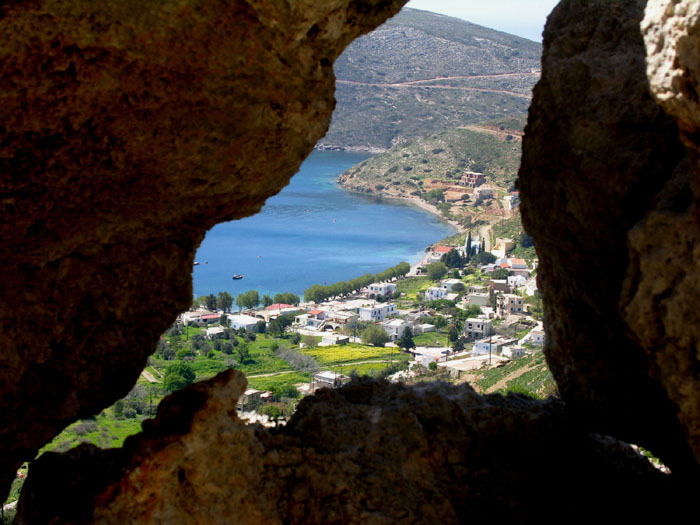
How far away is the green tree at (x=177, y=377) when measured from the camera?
36.3 m

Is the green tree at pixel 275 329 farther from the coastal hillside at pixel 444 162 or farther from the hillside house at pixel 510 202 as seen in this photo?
the coastal hillside at pixel 444 162

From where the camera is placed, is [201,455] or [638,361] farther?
[638,361]

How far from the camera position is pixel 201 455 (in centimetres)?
508

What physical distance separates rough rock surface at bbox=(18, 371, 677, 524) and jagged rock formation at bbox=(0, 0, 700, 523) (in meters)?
0.02

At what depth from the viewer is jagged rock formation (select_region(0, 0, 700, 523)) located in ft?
15.5

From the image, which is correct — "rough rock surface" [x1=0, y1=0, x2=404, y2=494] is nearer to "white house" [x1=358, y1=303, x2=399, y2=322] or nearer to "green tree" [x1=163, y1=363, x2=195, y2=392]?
"green tree" [x1=163, y1=363, x2=195, y2=392]

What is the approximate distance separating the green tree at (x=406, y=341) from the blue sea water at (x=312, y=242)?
779 inches

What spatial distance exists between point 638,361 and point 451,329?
173 ft

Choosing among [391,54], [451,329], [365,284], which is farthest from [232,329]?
[391,54]

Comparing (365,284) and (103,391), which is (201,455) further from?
(365,284)

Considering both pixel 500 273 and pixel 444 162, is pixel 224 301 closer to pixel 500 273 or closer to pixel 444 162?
pixel 500 273

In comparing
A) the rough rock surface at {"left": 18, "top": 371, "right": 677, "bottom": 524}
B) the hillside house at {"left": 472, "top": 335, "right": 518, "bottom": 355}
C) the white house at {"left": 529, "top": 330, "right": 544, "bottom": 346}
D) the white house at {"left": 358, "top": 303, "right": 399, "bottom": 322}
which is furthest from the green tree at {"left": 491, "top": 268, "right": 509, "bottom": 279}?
the rough rock surface at {"left": 18, "top": 371, "right": 677, "bottom": 524}

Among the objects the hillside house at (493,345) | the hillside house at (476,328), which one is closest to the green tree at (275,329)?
the hillside house at (476,328)

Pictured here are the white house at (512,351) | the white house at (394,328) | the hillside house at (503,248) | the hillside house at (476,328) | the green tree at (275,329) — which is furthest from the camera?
the hillside house at (503,248)
